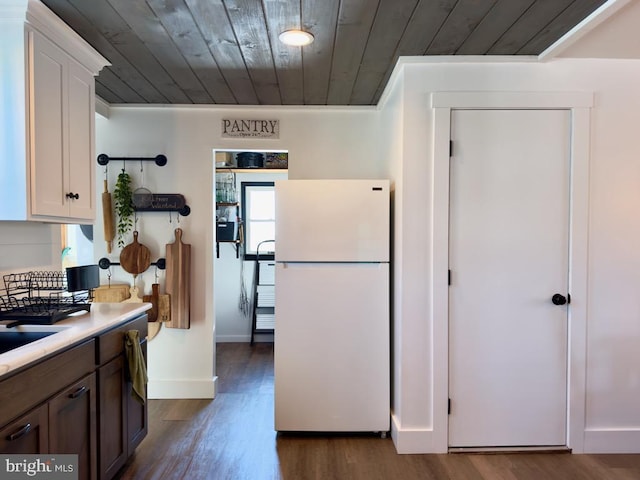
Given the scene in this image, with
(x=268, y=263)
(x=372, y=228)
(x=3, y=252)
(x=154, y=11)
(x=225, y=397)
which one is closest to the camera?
(x=154, y=11)

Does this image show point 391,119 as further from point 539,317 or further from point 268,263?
point 268,263

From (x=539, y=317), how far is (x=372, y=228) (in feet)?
3.58

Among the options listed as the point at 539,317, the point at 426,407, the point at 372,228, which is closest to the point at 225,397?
the point at 426,407

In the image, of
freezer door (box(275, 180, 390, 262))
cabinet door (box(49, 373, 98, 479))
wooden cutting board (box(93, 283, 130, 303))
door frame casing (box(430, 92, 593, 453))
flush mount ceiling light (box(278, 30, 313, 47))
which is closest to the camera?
cabinet door (box(49, 373, 98, 479))

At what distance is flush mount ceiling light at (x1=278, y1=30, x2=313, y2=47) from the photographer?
1892 mm

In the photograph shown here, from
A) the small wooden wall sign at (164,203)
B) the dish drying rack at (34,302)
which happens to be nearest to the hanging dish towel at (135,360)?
the dish drying rack at (34,302)

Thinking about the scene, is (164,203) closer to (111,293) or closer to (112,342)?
(111,293)

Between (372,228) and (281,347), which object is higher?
(372,228)

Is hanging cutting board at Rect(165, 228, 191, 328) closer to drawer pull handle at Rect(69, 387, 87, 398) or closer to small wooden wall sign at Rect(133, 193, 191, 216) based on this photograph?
small wooden wall sign at Rect(133, 193, 191, 216)

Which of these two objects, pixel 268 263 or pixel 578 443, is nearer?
pixel 578 443

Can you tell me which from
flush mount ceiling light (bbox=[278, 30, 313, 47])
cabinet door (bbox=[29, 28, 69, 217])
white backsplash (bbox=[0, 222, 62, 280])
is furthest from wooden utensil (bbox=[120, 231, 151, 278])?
flush mount ceiling light (bbox=[278, 30, 313, 47])

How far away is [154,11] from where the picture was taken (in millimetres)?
1716

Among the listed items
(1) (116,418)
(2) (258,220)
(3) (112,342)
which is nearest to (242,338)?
(2) (258,220)

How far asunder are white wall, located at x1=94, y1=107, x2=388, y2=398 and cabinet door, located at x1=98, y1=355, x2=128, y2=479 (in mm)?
1047
